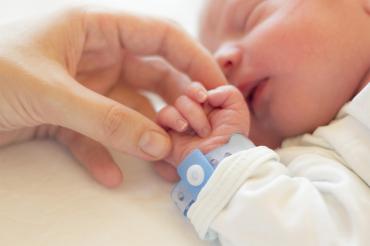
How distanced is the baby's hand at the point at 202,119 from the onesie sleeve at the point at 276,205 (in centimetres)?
7

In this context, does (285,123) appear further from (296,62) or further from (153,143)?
(153,143)

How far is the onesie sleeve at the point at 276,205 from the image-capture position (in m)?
0.58

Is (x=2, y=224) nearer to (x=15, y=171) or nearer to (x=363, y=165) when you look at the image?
(x=15, y=171)

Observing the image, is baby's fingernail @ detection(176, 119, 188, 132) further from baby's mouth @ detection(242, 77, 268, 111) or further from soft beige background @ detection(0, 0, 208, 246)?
baby's mouth @ detection(242, 77, 268, 111)

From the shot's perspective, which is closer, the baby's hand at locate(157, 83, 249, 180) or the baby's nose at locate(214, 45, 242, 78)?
the baby's hand at locate(157, 83, 249, 180)

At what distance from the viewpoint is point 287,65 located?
0.80 m

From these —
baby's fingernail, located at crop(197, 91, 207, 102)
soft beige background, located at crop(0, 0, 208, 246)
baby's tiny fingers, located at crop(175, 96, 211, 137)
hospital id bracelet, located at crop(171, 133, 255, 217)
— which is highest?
baby's fingernail, located at crop(197, 91, 207, 102)

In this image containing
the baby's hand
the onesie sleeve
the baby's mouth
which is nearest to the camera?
the onesie sleeve

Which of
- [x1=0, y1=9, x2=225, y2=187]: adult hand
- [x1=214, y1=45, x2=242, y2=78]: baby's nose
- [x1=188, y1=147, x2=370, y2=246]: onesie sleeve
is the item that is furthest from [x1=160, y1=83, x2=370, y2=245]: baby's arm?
[x1=214, y1=45, x2=242, y2=78]: baby's nose

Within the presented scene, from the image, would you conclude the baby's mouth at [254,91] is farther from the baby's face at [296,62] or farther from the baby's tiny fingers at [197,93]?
the baby's tiny fingers at [197,93]

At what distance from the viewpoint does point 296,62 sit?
31.4 inches

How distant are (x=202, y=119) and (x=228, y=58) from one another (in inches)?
7.2

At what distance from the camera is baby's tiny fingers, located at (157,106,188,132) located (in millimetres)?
710

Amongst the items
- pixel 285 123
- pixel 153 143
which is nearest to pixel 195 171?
pixel 153 143
